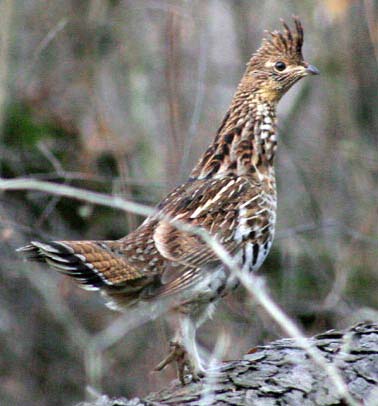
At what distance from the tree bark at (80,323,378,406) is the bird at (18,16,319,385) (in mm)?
284

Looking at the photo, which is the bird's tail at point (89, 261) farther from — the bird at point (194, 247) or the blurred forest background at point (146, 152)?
the blurred forest background at point (146, 152)

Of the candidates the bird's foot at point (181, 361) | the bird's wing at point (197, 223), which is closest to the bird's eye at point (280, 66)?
the bird's wing at point (197, 223)

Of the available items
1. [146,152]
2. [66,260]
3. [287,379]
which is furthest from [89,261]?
[146,152]

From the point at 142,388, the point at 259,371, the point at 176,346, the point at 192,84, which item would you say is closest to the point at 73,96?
the point at 192,84

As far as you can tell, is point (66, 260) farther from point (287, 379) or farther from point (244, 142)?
point (244, 142)

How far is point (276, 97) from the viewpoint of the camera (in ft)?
18.2

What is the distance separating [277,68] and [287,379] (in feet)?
6.98

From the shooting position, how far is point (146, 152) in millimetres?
8406

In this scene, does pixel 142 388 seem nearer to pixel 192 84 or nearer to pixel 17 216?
pixel 17 216

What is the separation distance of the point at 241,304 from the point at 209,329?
72 cm

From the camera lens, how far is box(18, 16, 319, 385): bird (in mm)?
4469

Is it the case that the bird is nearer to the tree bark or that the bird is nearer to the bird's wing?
the bird's wing

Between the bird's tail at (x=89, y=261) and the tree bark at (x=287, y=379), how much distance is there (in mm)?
634

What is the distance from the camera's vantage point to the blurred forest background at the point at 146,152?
21.4 ft
